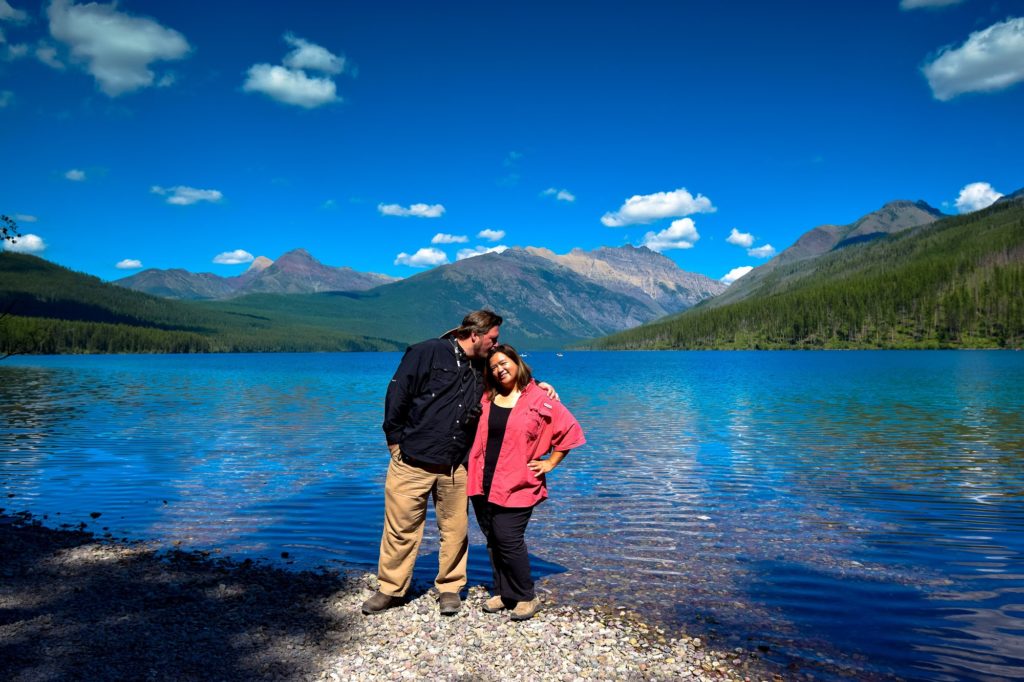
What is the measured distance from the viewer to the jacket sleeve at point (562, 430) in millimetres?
9656

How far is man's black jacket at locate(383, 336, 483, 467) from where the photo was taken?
959 centimetres

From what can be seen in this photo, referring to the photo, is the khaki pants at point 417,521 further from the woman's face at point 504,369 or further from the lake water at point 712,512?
the lake water at point 712,512

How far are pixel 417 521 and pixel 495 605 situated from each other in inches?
70.8

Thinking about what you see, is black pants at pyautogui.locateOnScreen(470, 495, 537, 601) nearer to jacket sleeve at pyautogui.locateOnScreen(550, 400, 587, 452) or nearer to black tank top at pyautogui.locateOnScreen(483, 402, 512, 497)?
black tank top at pyautogui.locateOnScreen(483, 402, 512, 497)

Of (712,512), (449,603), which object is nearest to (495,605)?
(449,603)

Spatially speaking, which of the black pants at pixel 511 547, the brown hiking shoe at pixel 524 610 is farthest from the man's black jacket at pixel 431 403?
the brown hiking shoe at pixel 524 610

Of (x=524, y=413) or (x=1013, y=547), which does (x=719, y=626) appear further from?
(x=1013, y=547)

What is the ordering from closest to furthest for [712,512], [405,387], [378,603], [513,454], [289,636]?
[289,636], [405,387], [513,454], [378,603], [712,512]

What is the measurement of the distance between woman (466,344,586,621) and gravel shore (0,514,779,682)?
0.66 metres

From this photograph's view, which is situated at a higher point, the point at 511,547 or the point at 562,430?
the point at 562,430

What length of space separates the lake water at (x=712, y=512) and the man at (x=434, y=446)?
2.44m

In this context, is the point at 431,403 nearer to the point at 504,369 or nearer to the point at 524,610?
the point at 504,369

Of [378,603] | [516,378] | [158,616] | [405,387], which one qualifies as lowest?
[158,616]

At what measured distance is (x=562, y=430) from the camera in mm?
9766
